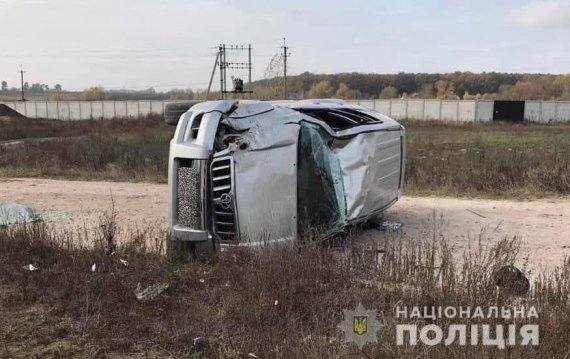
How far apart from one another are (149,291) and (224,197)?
3.62 feet

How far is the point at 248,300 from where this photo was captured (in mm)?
4164

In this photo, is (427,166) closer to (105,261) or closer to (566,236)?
(566,236)

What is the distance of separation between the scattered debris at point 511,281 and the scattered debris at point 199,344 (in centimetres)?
207

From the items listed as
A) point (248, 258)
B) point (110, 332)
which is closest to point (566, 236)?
point (248, 258)

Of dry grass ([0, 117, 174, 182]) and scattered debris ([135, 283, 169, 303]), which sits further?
dry grass ([0, 117, 174, 182])

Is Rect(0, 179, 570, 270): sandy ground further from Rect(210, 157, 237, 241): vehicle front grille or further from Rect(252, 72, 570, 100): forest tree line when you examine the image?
Rect(252, 72, 570, 100): forest tree line

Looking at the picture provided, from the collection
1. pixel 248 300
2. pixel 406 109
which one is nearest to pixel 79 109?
pixel 406 109

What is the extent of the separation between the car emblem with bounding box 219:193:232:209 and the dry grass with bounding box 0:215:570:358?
432 millimetres

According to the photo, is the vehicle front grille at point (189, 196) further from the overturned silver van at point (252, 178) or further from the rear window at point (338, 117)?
the rear window at point (338, 117)

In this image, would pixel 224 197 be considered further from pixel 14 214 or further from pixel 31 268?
pixel 14 214

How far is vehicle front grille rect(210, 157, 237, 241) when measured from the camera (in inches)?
202

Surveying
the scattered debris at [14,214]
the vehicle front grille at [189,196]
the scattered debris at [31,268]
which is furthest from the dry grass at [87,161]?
the vehicle front grille at [189,196]

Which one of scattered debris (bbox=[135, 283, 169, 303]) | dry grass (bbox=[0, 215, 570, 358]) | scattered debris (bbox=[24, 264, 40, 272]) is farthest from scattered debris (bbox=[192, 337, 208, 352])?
scattered debris (bbox=[24, 264, 40, 272])

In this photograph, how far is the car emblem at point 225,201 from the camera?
511cm
